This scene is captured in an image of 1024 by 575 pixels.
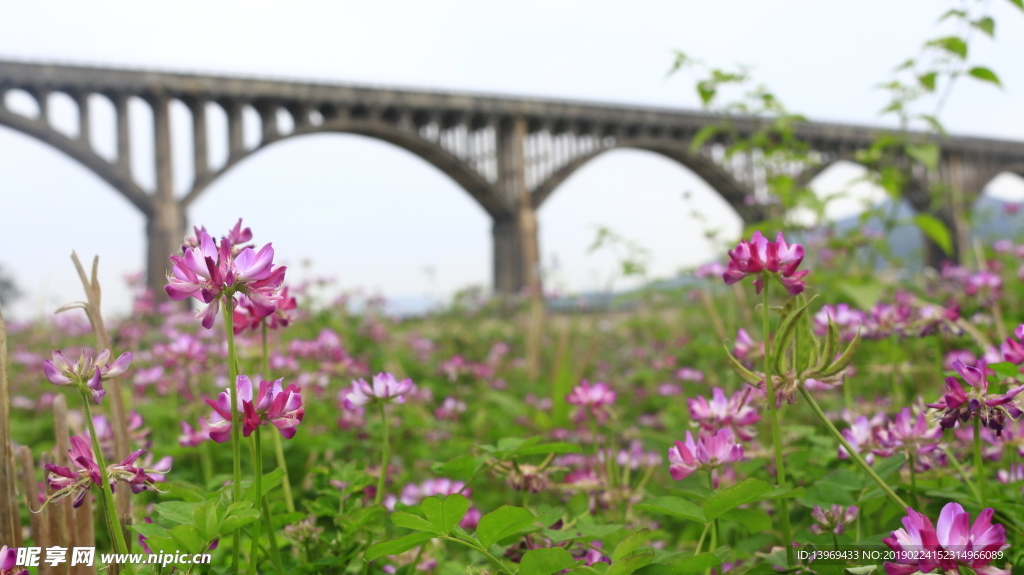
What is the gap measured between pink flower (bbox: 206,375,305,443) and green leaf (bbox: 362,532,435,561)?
0.59 feet

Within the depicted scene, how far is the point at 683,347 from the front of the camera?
16.8 ft

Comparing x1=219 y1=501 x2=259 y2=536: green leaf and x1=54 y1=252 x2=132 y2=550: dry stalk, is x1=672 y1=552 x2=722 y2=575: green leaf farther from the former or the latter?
x1=54 y1=252 x2=132 y2=550: dry stalk

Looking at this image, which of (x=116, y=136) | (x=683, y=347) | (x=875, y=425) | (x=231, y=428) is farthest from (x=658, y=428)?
(x=116, y=136)

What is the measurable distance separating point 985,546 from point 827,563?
233 millimetres

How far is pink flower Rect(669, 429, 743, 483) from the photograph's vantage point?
3.41 ft

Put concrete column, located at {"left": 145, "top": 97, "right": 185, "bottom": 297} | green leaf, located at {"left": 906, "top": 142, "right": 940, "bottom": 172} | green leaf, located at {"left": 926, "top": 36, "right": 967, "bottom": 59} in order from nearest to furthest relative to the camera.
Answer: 1. green leaf, located at {"left": 926, "top": 36, "right": 967, "bottom": 59}
2. green leaf, located at {"left": 906, "top": 142, "right": 940, "bottom": 172}
3. concrete column, located at {"left": 145, "top": 97, "right": 185, "bottom": 297}

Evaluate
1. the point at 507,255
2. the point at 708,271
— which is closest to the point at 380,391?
the point at 708,271

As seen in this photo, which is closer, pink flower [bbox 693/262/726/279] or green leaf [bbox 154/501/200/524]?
green leaf [bbox 154/501/200/524]

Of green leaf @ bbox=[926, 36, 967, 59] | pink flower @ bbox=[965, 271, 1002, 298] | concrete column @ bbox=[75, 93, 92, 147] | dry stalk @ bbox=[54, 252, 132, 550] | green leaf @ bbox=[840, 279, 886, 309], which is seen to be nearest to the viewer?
dry stalk @ bbox=[54, 252, 132, 550]

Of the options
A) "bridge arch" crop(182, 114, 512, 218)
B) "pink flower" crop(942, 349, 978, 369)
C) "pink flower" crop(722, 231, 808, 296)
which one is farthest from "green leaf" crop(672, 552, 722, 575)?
"bridge arch" crop(182, 114, 512, 218)

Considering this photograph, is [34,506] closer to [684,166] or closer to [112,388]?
[112,388]

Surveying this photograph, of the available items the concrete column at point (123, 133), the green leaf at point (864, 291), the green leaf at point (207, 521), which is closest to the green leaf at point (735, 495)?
the green leaf at point (207, 521)

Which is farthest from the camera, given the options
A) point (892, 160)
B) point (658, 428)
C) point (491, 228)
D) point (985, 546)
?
point (491, 228)

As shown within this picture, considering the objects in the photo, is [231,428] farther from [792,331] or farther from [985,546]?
[985,546]
